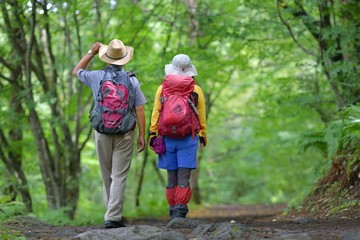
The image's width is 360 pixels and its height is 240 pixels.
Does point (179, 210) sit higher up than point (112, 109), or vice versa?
point (112, 109)

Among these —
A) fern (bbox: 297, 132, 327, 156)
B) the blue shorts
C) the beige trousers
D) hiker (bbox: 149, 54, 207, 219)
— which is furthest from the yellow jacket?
fern (bbox: 297, 132, 327, 156)

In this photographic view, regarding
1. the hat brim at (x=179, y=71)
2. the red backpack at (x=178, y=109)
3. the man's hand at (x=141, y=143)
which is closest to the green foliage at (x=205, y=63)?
the red backpack at (x=178, y=109)

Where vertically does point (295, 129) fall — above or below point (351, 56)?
below

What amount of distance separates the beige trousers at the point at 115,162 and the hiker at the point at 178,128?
43 centimetres

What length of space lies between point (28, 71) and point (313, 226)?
6583 millimetres

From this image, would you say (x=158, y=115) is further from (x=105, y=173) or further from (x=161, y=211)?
(x=161, y=211)

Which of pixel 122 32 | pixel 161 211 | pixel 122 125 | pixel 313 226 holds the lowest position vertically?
pixel 161 211

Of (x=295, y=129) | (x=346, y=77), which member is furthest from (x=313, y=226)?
(x=295, y=129)

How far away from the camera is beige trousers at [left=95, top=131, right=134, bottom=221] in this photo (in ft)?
20.9

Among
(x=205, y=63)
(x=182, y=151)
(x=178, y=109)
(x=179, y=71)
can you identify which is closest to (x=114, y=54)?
(x=179, y=71)

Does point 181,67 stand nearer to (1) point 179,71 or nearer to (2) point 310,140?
(1) point 179,71

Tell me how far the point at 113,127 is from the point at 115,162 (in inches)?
19.0

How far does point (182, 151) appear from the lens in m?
6.72

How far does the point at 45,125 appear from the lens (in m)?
14.8
